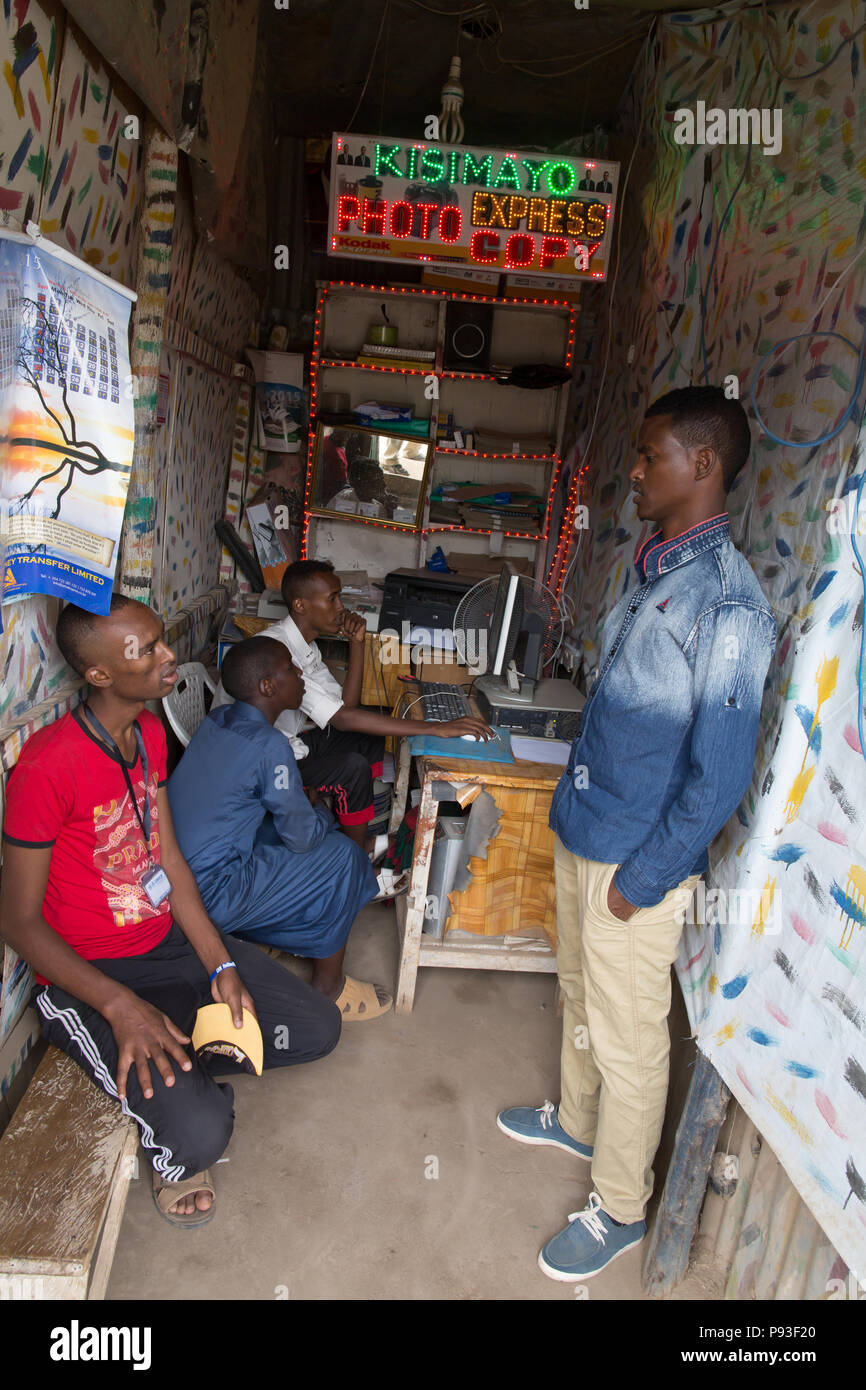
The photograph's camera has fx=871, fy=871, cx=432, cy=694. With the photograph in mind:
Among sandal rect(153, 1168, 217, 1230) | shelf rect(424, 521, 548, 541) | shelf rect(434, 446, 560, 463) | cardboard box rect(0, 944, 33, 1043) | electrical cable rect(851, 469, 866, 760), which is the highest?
shelf rect(434, 446, 560, 463)

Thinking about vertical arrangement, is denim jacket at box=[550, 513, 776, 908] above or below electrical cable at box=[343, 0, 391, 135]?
below

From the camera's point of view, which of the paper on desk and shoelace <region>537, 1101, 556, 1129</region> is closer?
shoelace <region>537, 1101, 556, 1129</region>

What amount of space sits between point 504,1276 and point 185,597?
2998 mm

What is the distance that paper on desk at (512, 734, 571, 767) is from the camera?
9.12ft

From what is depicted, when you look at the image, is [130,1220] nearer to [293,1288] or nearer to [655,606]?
[293,1288]

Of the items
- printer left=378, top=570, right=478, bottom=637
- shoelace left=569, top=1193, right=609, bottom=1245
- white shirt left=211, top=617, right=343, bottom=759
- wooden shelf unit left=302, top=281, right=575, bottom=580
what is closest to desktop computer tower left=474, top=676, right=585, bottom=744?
white shirt left=211, top=617, right=343, bottom=759

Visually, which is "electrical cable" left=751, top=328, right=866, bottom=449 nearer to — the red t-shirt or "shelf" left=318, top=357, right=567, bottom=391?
the red t-shirt

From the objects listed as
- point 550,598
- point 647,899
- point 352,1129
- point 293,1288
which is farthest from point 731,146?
point 293,1288

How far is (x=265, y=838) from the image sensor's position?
2.76 meters

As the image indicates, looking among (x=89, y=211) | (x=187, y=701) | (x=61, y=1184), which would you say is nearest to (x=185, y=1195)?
(x=61, y=1184)

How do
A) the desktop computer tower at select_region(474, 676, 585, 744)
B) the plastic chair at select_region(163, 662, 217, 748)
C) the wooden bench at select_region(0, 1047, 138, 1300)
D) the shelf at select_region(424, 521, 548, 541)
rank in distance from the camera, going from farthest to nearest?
1. the shelf at select_region(424, 521, 548, 541)
2. the plastic chair at select_region(163, 662, 217, 748)
3. the desktop computer tower at select_region(474, 676, 585, 744)
4. the wooden bench at select_region(0, 1047, 138, 1300)

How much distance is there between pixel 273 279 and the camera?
560cm

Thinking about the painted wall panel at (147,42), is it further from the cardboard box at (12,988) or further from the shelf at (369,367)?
the shelf at (369,367)

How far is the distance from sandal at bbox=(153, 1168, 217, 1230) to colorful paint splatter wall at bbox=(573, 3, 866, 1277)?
1.18m
